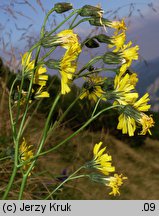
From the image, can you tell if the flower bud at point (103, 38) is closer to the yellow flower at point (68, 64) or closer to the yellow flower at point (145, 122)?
the yellow flower at point (68, 64)

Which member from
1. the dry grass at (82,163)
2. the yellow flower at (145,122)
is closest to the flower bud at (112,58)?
the yellow flower at (145,122)

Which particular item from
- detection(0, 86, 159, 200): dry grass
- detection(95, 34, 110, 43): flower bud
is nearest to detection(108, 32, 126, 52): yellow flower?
detection(95, 34, 110, 43): flower bud

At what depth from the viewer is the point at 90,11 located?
1.72 metres

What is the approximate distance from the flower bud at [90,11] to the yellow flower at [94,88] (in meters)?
0.26

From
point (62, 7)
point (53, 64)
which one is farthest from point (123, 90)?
point (62, 7)

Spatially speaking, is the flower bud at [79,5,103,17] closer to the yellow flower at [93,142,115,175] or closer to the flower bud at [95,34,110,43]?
the flower bud at [95,34,110,43]

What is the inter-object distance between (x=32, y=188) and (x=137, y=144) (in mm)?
3351

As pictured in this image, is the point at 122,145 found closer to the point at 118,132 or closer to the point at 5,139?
the point at 118,132

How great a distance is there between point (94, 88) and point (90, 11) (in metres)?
0.31

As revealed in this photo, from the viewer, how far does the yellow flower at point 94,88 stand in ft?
6.05

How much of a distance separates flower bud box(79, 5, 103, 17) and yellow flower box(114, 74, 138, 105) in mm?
233

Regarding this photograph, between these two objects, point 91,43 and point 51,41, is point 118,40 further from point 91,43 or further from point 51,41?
point 51,41
